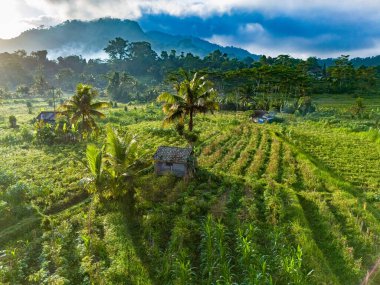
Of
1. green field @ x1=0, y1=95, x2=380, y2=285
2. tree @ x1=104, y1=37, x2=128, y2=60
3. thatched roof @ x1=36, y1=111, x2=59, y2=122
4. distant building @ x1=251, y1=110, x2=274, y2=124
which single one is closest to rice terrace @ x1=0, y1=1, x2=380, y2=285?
green field @ x1=0, y1=95, x2=380, y2=285

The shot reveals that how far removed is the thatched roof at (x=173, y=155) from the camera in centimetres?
2077

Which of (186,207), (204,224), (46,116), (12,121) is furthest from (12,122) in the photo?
(204,224)

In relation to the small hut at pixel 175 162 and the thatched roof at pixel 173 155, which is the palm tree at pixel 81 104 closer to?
the thatched roof at pixel 173 155

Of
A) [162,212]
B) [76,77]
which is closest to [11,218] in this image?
[162,212]

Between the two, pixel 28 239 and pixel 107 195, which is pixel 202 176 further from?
pixel 28 239

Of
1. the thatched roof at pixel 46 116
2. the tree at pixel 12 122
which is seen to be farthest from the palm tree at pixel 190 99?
the tree at pixel 12 122

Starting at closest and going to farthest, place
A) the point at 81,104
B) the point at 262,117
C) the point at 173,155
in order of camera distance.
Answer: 1. the point at 173,155
2. the point at 81,104
3. the point at 262,117

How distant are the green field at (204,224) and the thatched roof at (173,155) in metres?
1.31

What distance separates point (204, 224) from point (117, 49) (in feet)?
525

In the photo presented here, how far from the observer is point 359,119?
50562 millimetres

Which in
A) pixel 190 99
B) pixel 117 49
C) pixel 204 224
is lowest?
pixel 204 224

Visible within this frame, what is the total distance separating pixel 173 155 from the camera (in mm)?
21109

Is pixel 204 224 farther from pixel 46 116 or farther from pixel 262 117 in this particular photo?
pixel 262 117

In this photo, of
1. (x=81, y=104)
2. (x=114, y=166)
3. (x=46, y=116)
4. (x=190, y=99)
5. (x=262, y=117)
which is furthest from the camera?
(x=262, y=117)
